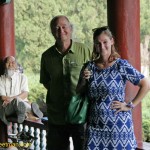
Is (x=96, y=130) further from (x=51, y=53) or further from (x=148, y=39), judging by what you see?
(x=148, y=39)

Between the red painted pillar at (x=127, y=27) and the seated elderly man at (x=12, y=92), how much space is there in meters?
2.03

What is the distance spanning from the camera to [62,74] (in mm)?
3289

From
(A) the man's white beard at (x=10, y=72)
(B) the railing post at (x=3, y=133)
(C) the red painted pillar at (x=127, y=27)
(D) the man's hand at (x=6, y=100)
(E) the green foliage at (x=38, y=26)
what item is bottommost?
(B) the railing post at (x=3, y=133)

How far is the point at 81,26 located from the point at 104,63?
16167 millimetres

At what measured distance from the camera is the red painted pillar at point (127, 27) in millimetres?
3662

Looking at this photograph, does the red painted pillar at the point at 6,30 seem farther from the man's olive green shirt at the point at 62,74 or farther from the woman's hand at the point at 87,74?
the woman's hand at the point at 87,74

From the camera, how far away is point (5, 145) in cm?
328

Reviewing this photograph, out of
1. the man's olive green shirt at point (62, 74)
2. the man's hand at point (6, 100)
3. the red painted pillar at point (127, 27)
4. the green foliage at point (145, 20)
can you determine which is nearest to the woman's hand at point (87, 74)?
the man's olive green shirt at point (62, 74)

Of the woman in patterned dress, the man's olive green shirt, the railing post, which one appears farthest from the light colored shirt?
the woman in patterned dress

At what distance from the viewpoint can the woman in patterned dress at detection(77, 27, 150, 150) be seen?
110 inches

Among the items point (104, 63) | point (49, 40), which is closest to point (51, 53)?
point (104, 63)

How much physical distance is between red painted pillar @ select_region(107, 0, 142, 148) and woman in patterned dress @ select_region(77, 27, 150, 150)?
2.76 feet

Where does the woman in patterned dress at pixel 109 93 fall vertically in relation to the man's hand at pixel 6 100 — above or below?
above

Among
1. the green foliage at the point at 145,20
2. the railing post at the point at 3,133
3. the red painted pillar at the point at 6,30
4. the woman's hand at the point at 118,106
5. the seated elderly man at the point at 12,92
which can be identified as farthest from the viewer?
the green foliage at the point at 145,20
